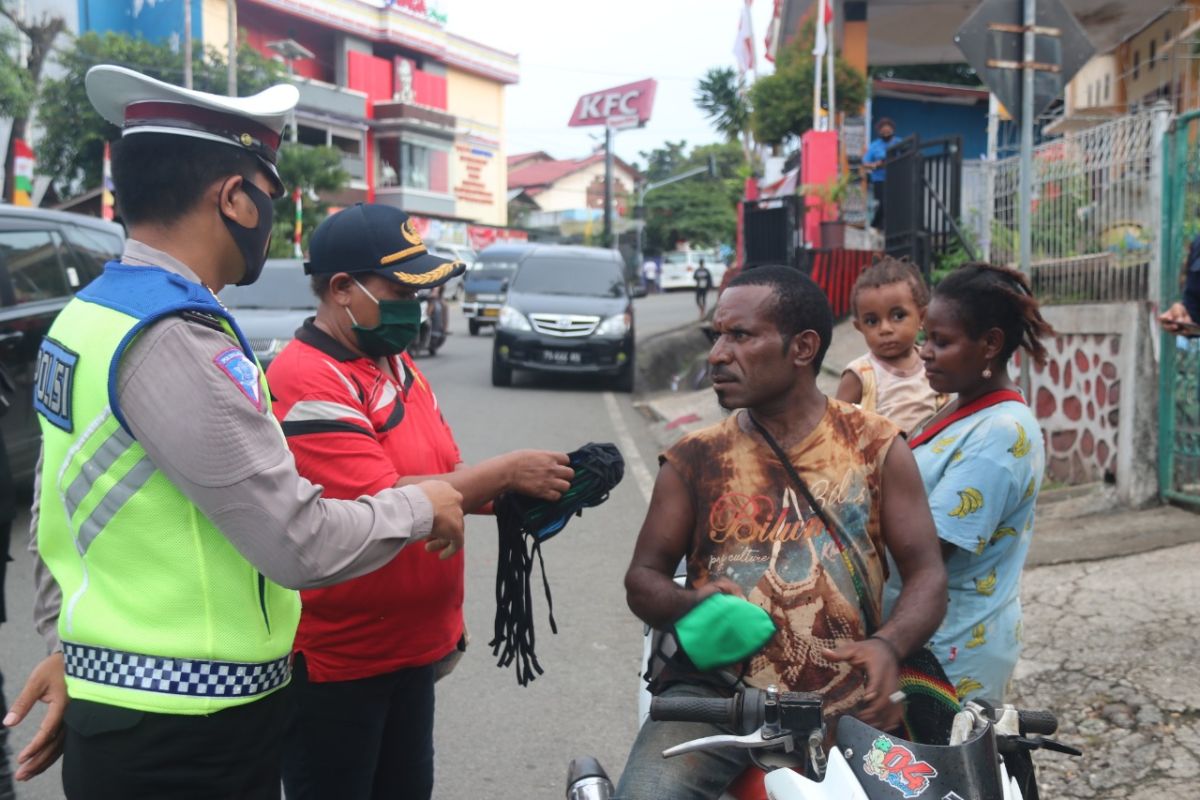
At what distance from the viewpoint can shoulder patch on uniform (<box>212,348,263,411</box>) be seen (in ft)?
6.14

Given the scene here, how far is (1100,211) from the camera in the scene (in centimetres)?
779

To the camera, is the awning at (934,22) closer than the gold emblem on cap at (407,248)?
No

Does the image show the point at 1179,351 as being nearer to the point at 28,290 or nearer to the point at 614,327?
the point at 28,290

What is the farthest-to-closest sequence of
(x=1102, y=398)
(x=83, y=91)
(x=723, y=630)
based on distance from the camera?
(x=83, y=91) → (x=1102, y=398) → (x=723, y=630)

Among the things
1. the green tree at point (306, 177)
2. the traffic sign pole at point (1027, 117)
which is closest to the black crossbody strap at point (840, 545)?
the traffic sign pole at point (1027, 117)

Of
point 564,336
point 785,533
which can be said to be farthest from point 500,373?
point 785,533

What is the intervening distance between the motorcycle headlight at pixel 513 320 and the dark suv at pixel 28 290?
782 centimetres

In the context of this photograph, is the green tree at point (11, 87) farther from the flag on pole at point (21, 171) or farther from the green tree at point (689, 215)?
the green tree at point (689, 215)

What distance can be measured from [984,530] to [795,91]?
19.1 m

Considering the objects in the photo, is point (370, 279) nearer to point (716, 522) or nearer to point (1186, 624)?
point (716, 522)

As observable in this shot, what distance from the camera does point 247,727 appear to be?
6.57 ft

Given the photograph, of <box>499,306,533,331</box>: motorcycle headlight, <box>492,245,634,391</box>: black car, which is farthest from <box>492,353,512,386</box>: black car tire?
<box>499,306,533,331</box>: motorcycle headlight

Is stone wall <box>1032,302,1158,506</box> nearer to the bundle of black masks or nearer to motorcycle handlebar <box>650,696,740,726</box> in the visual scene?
the bundle of black masks

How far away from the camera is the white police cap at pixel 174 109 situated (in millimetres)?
1959
